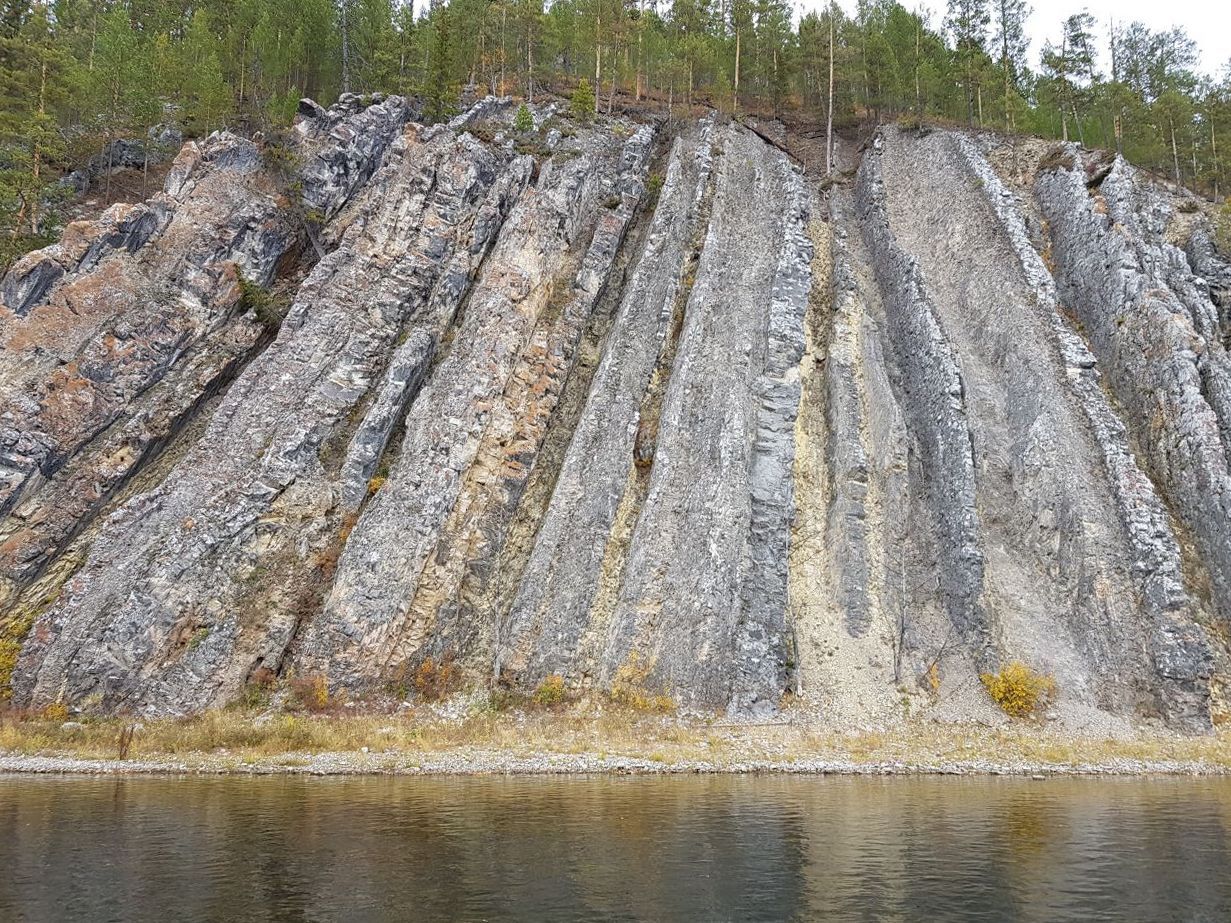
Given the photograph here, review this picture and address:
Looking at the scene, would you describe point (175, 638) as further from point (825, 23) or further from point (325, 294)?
point (825, 23)

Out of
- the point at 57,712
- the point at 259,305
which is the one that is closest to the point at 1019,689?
the point at 57,712

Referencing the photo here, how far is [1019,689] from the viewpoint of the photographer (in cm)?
2834

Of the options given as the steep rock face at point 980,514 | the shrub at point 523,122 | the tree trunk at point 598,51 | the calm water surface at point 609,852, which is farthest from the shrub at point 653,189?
the calm water surface at point 609,852

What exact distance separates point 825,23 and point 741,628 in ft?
190

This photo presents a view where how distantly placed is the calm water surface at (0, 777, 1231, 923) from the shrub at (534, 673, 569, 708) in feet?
20.4

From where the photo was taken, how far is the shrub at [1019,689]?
28016 millimetres

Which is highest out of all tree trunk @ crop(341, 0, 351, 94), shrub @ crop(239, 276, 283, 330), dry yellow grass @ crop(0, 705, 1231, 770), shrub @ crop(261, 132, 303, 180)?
tree trunk @ crop(341, 0, 351, 94)

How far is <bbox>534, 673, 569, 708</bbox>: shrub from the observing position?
2869 cm

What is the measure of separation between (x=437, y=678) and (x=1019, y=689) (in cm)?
2165

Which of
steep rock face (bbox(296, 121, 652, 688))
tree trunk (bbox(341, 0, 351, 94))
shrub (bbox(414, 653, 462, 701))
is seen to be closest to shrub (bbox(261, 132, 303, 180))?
tree trunk (bbox(341, 0, 351, 94))

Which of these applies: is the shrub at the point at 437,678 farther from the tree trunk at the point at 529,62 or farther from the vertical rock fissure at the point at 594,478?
the tree trunk at the point at 529,62

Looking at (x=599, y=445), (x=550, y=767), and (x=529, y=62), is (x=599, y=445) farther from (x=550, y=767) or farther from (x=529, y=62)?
(x=529, y=62)

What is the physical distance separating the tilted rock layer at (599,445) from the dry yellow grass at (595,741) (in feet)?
3.93

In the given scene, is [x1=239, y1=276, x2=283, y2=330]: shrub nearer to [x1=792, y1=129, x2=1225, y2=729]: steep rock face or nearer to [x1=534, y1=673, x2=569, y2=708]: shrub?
[x1=534, y1=673, x2=569, y2=708]: shrub
